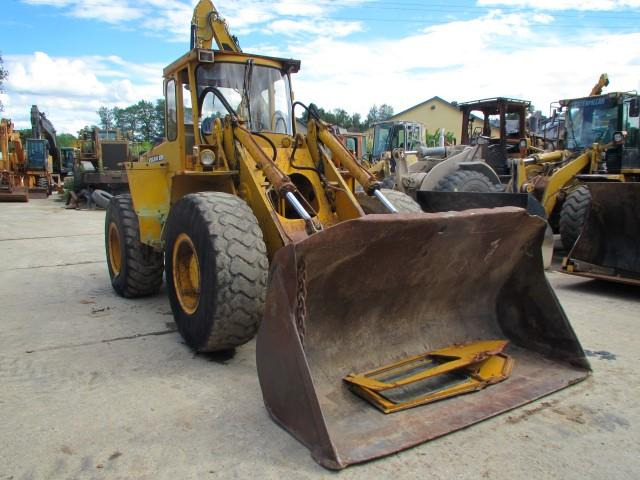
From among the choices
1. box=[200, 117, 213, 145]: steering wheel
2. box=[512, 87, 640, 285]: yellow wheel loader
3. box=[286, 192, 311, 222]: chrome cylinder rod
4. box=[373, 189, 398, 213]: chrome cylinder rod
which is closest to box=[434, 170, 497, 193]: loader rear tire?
box=[512, 87, 640, 285]: yellow wheel loader

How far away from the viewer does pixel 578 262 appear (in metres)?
6.93

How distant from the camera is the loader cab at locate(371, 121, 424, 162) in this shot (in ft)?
69.1

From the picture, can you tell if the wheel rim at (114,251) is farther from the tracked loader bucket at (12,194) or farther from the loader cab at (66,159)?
the loader cab at (66,159)

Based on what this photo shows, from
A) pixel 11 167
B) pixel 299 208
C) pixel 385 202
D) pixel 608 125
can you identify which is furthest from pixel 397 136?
pixel 11 167

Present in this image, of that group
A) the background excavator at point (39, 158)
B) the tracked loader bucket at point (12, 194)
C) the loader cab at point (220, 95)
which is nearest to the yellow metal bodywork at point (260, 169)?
the loader cab at point (220, 95)

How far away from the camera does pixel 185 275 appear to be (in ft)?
15.0

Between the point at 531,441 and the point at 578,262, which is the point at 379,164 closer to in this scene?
the point at 578,262

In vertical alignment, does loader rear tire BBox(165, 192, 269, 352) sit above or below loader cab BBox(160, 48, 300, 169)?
below

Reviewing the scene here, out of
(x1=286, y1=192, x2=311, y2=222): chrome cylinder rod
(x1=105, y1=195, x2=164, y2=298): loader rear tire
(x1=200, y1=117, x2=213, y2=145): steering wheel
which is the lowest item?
(x1=105, y1=195, x2=164, y2=298): loader rear tire

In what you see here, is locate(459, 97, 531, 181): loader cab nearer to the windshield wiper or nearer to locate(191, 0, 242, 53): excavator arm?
locate(191, 0, 242, 53): excavator arm

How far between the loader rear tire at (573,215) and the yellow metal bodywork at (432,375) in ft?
16.6

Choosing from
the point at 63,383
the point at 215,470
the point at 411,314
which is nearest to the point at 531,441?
the point at 411,314

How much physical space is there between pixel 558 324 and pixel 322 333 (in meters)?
1.77

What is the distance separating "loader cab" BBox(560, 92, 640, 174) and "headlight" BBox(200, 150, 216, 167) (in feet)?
22.9
